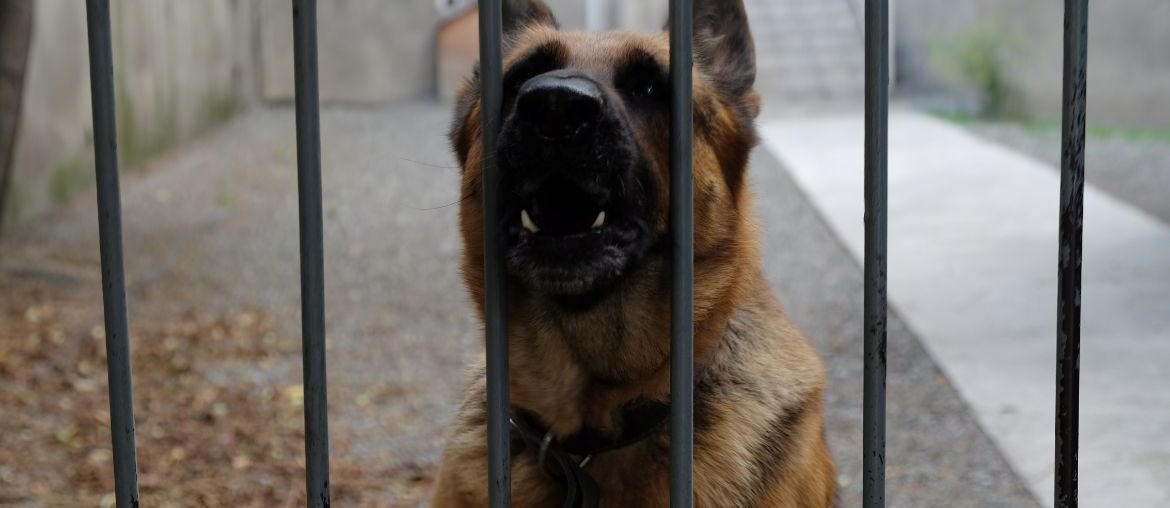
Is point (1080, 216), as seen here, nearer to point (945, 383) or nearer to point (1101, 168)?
point (945, 383)

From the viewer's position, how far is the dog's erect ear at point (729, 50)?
2.52 m

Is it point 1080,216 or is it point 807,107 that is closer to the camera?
point 1080,216

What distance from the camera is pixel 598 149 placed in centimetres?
186

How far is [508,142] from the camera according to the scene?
1.81 metres

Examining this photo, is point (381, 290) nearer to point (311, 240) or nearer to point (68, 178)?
point (68, 178)

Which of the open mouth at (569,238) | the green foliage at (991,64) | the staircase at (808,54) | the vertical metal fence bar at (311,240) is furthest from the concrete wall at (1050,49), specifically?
the vertical metal fence bar at (311,240)

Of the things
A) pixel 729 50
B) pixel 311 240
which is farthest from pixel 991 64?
pixel 311 240

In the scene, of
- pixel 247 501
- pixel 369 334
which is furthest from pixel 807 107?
pixel 247 501

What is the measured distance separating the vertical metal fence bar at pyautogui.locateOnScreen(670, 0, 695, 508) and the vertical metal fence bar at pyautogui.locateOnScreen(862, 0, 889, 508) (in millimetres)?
248

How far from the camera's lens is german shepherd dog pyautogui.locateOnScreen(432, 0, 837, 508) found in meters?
2.03

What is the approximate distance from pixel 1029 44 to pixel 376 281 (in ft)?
33.3

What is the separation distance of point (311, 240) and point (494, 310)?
0.89 ft

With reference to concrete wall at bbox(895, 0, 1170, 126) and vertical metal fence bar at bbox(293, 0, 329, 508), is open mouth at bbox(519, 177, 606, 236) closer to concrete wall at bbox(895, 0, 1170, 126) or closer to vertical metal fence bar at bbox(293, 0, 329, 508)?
vertical metal fence bar at bbox(293, 0, 329, 508)

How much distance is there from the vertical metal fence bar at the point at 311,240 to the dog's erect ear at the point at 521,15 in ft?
3.45
